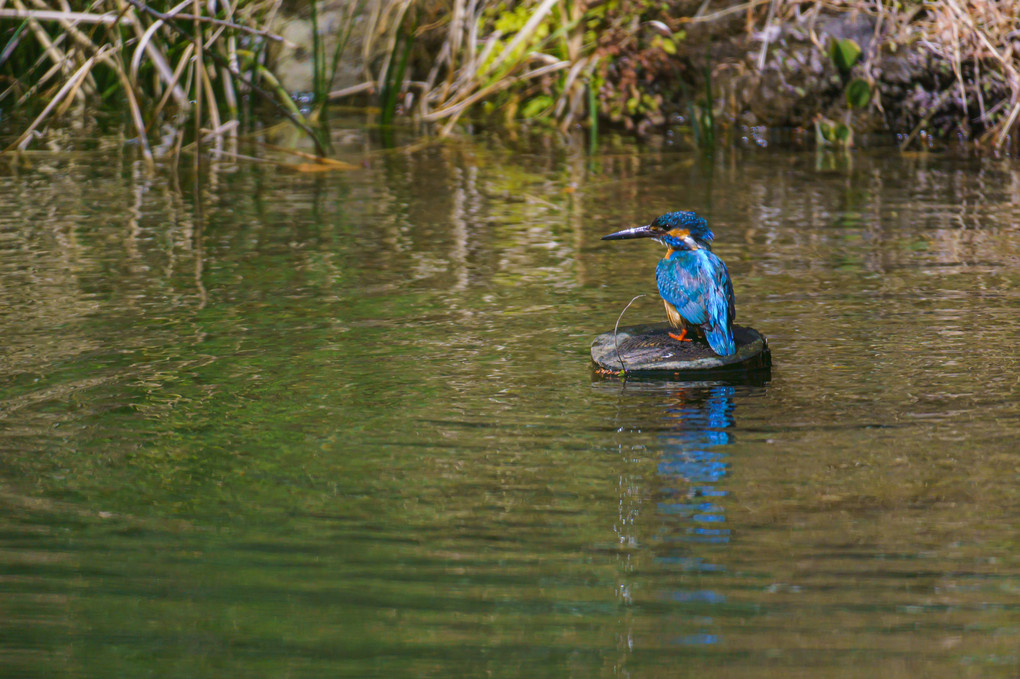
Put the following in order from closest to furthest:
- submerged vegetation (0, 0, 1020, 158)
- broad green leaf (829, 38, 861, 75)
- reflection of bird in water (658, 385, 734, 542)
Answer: reflection of bird in water (658, 385, 734, 542) < submerged vegetation (0, 0, 1020, 158) < broad green leaf (829, 38, 861, 75)

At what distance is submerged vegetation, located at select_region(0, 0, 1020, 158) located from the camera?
25.1ft

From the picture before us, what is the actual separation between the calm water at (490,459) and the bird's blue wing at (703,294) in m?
0.16

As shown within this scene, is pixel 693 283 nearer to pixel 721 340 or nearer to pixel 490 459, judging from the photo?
pixel 721 340

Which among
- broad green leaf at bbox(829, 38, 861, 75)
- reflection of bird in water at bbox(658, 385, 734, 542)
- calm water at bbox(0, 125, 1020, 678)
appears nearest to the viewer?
calm water at bbox(0, 125, 1020, 678)

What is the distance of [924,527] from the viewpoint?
2598 mm

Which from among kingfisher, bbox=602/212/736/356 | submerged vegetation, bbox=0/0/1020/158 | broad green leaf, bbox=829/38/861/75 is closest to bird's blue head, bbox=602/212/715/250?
kingfisher, bbox=602/212/736/356

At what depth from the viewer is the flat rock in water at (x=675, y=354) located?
3525 millimetres

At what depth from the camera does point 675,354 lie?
3592 mm

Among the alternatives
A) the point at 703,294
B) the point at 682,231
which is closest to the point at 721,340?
the point at 703,294

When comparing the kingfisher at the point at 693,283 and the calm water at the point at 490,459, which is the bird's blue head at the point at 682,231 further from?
the calm water at the point at 490,459

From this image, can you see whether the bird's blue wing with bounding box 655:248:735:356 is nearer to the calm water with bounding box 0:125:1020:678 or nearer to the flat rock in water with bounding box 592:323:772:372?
the flat rock in water with bounding box 592:323:772:372

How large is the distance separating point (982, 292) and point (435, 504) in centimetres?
246

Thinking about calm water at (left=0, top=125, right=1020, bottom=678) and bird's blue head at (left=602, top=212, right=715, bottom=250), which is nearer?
calm water at (left=0, top=125, right=1020, bottom=678)

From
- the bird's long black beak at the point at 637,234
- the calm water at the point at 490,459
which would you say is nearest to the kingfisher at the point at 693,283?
the bird's long black beak at the point at 637,234
